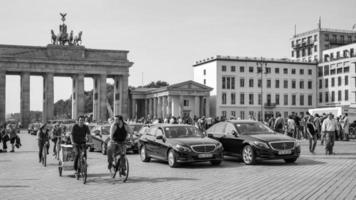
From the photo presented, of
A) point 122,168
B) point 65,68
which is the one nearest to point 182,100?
point 65,68

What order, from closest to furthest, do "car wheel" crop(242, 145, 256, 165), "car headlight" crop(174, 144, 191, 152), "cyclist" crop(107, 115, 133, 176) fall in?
"cyclist" crop(107, 115, 133, 176) → "car headlight" crop(174, 144, 191, 152) → "car wheel" crop(242, 145, 256, 165)

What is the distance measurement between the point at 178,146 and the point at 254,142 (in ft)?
9.04

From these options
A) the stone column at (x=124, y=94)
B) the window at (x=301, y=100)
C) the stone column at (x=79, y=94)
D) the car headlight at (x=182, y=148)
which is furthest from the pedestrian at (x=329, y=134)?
the window at (x=301, y=100)

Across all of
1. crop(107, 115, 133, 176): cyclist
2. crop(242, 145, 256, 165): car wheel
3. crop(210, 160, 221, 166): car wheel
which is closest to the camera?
crop(107, 115, 133, 176): cyclist

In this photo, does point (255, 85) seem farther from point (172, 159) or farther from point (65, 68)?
point (172, 159)

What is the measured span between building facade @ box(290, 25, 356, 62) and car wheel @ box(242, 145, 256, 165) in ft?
324

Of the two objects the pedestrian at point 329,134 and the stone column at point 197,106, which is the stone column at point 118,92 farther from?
the pedestrian at point 329,134

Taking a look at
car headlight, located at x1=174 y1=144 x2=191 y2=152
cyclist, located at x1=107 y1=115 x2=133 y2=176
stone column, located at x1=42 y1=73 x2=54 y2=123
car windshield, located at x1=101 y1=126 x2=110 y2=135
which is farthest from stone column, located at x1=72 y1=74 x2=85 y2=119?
cyclist, located at x1=107 y1=115 x2=133 y2=176

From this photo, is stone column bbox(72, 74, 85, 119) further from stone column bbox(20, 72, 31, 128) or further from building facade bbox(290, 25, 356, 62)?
building facade bbox(290, 25, 356, 62)

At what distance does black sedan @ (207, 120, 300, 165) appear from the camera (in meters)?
19.1

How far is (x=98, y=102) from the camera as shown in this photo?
307 ft

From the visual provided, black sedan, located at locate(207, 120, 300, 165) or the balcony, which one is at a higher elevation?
the balcony

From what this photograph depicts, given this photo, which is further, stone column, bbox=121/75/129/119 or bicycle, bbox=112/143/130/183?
stone column, bbox=121/75/129/119

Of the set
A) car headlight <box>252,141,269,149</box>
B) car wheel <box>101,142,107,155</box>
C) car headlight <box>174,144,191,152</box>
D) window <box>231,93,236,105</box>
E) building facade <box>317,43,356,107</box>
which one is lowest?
car wheel <box>101,142,107,155</box>
